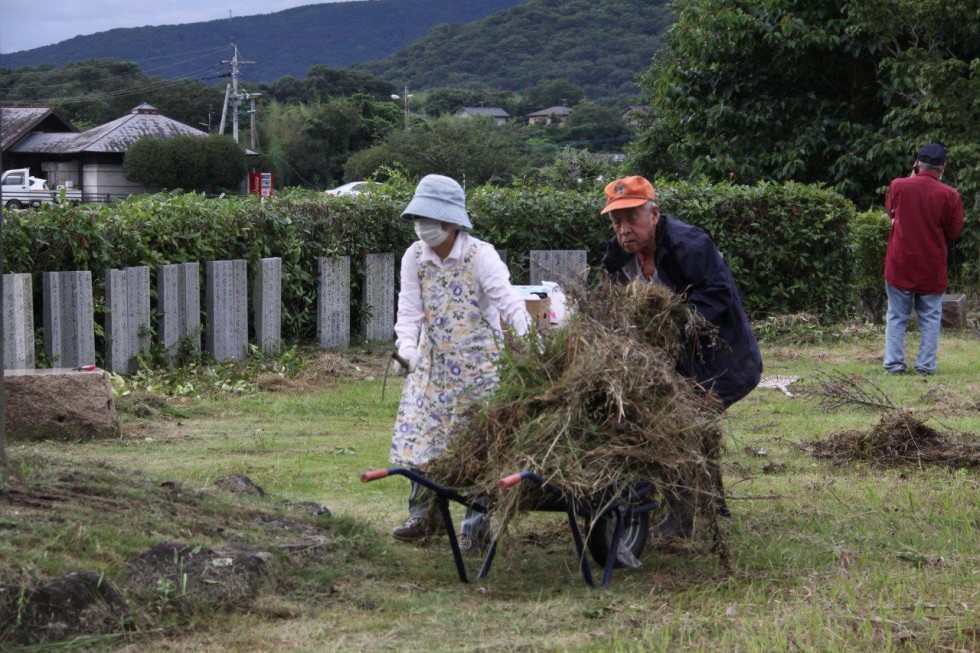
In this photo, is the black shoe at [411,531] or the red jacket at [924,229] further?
the red jacket at [924,229]

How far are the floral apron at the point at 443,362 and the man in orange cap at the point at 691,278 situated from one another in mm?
708

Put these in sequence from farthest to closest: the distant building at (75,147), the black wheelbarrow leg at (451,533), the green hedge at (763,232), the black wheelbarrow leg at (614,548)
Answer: the distant building at (75,147) < the green hedge at (763,232) < the black wheelbarrow leg at (451,533) < the black wheelbarrow leg at (614,548)

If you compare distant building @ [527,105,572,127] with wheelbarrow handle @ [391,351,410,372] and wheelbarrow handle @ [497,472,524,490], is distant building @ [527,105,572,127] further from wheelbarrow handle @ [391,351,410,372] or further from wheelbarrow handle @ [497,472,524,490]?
wheelbarrow handle @ [497,472,524,490]

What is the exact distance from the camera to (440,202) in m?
6.11

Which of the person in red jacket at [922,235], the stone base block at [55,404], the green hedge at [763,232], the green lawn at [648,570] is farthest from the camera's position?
the green hedge at [763,232]

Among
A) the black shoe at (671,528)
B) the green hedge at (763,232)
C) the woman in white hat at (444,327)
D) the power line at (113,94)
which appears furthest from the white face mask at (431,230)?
the power line at (113,94)

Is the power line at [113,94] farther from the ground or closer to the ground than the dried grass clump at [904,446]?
farther from the ground

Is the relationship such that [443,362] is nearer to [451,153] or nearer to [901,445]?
[901,445]

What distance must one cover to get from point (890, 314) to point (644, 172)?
17.8 meters

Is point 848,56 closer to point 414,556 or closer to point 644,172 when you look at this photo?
Answer: point 644,172

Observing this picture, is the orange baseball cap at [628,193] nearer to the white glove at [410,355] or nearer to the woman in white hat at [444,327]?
the woman in white hat at [444,327]

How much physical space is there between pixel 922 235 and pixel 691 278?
6.41 m

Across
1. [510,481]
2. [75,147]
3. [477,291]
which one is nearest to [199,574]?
[510,481]

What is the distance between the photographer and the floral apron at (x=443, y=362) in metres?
6.11
